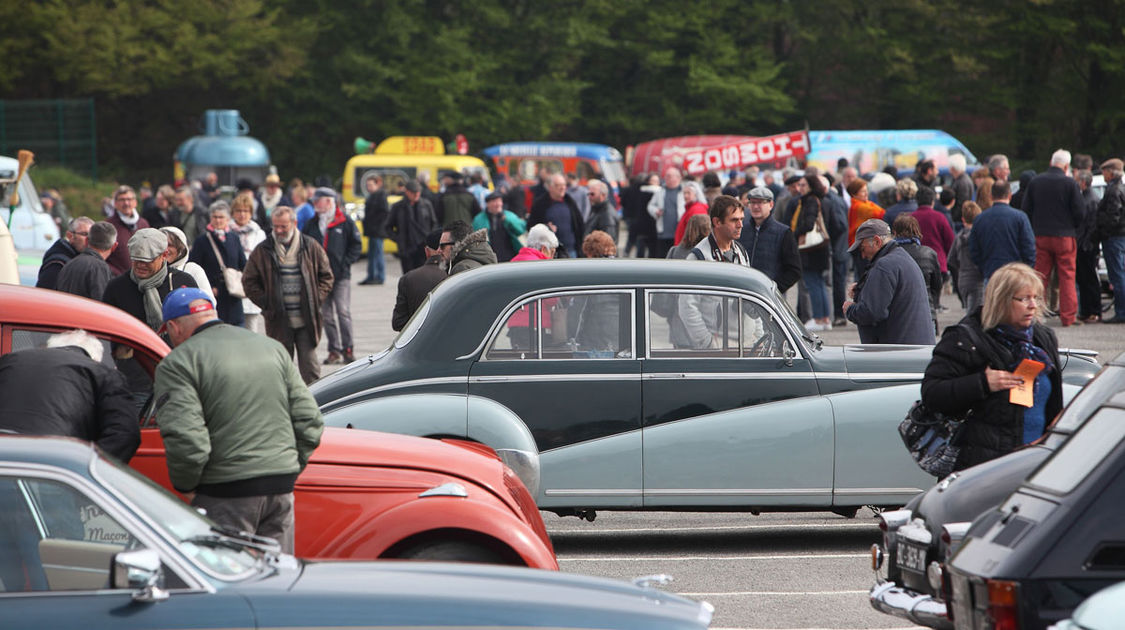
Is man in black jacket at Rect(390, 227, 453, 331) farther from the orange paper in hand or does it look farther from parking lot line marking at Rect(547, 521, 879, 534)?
the orange paper in hand

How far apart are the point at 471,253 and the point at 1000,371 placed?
563 centimetres

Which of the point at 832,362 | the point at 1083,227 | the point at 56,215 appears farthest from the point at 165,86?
the point at 832,362

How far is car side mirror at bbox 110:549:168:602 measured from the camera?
156 inches

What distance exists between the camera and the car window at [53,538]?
165 inches

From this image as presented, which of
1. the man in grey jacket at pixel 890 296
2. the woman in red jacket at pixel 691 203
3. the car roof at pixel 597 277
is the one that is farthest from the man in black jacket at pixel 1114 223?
the car roof at pixel 597 277

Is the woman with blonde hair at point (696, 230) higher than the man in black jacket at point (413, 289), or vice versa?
the woman with blonde hair at point (696, 230)

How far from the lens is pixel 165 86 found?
5162 cm

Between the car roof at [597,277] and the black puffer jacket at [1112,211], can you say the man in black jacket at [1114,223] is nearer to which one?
the black puffer jacket at [1112,211]

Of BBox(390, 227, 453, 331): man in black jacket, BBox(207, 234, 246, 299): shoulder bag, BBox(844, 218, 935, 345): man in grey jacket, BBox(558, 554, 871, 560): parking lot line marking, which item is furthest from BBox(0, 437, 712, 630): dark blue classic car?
BBox(207, 234, 246, 299): shoulder bag

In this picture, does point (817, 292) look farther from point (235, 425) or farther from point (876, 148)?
point (876, 148)

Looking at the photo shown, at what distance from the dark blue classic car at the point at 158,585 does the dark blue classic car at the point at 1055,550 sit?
0.95 metres

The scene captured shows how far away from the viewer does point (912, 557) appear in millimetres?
Result: 5867

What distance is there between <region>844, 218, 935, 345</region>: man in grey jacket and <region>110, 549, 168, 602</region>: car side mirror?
22.2 feet

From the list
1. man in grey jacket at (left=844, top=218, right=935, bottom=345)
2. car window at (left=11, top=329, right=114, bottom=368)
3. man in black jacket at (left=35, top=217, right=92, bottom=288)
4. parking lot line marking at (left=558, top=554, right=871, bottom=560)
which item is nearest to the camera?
car window at (left=11, top=329, right=114, bottom=368)
